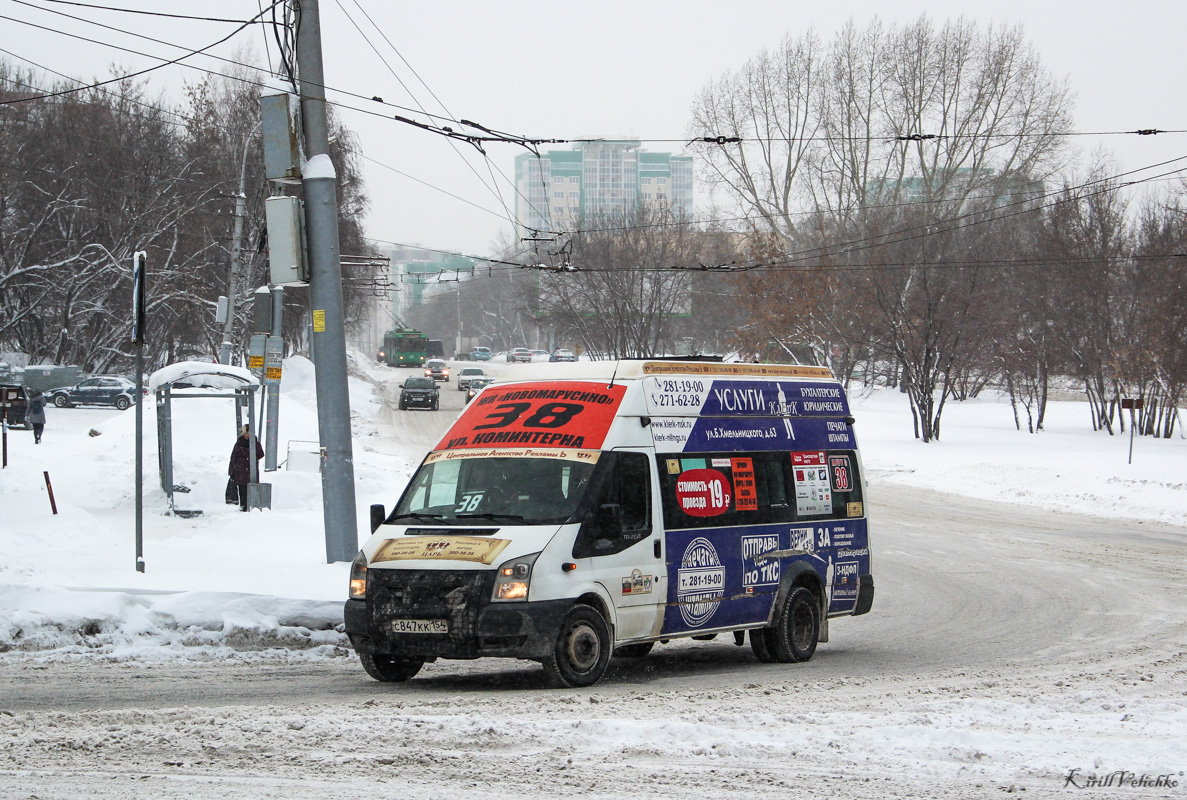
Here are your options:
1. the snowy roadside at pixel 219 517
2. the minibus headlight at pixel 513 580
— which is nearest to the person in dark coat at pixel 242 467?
the snowy roadside at pixel 219 517

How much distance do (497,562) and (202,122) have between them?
53.6 metres

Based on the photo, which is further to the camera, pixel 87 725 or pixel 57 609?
pixel 57 609

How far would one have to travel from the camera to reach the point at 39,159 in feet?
167

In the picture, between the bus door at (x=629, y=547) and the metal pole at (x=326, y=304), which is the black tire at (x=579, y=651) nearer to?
the bus door at (x=629, y=547)

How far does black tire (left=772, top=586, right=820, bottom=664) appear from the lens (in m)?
10.2

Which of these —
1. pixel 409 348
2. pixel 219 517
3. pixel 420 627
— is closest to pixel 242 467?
pixel 219 517

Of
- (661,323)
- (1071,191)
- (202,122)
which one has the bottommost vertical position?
(661,323)

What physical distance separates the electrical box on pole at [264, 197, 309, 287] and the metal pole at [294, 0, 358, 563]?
0.56ft

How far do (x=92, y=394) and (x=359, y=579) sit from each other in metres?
45.2

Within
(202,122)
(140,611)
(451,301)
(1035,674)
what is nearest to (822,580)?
(1035,674)

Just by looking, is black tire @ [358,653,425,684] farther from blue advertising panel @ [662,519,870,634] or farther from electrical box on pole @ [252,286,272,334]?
electrical box on pole @ [252,286,272,334]

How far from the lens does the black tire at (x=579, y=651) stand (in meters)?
8.31

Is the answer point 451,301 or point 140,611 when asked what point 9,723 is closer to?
point 140,611

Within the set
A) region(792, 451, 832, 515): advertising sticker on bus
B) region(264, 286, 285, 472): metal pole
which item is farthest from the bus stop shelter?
region(792, 451, 832, 515): advertising sticker on bus
